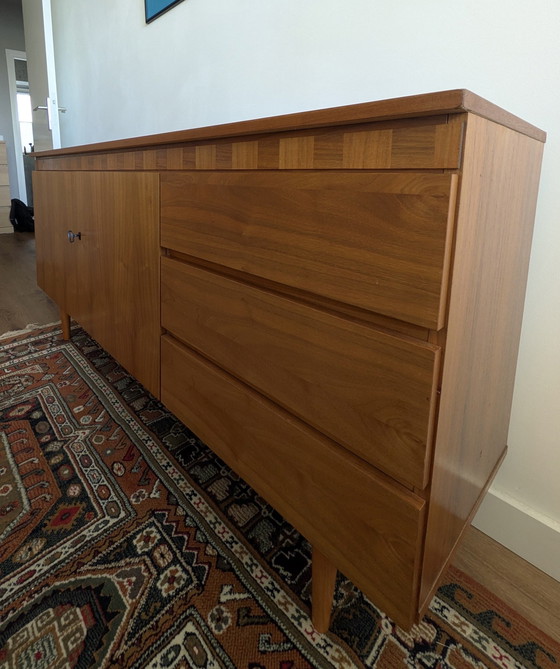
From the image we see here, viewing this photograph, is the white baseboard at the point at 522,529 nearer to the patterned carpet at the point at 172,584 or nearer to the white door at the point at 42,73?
the patterned carpet at the point at 172,584

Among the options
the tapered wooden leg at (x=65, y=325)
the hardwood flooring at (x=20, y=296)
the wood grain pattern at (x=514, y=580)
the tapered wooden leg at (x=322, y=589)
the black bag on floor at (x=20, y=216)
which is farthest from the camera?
the black bag on floor at (x=20, y=216)

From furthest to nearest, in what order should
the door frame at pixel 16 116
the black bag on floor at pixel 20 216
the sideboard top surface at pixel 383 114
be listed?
1. the door frame at pixel 16 116
2. the black bag on floor at pixel 20 216
3. the sideboard top surface at pixel 383 114

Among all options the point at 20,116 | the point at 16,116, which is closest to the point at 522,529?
the point at 16,116

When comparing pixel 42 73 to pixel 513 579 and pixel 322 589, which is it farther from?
pixel 513 579

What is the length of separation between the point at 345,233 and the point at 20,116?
23.6 ft

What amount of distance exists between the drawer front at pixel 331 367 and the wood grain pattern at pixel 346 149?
0.18 m

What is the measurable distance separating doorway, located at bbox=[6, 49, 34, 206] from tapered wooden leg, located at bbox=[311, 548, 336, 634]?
6370mm

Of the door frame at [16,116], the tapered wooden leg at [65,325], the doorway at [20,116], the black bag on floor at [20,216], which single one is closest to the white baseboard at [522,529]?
the tapered wooden leg at [65,325]

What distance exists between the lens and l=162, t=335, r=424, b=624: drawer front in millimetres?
550

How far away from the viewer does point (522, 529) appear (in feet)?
3.04

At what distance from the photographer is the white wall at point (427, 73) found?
812mm

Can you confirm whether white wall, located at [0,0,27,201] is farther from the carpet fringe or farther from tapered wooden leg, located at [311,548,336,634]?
tapered wooden leg, located at [311,548,336,634]

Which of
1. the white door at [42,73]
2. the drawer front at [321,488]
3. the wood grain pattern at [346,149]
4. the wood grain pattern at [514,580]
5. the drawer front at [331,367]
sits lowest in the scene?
the wood grain pattern at [514,580]

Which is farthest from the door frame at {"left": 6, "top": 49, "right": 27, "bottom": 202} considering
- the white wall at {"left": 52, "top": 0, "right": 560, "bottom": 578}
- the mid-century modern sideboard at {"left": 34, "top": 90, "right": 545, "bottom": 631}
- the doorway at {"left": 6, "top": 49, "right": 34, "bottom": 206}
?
the mid-century modern sideboard at {"left": 34, "top": 90, "right": 545, "bottom": 631}
